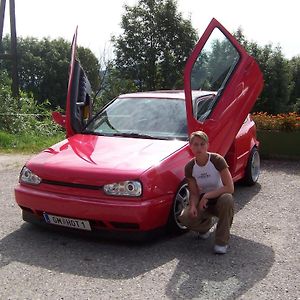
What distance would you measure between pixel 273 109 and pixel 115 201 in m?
28.5

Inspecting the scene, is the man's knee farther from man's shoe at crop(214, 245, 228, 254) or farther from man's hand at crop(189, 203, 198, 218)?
man's shoe at crop(214, 245, 228, 254)

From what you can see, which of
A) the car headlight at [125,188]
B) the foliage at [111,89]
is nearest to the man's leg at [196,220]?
the car headlight at [125,188]

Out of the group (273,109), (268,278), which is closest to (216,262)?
(268,278)

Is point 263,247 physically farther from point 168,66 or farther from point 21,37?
point 21,37

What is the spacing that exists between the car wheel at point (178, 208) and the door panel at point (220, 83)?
702 mm

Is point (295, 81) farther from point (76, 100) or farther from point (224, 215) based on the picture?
point (224, 215)

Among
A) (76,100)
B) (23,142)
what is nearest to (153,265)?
(76,100)

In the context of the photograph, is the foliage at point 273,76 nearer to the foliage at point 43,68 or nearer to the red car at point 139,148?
the foliage at point 43,68

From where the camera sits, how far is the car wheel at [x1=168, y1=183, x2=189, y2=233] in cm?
463

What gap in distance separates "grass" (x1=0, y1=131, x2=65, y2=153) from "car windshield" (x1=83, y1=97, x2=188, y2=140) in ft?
17.5

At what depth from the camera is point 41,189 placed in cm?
460

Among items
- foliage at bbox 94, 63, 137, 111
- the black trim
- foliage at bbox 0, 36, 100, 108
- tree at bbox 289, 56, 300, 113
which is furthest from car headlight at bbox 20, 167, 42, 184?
foliage at bbox 0, 36, 100, 108

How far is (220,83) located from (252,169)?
1.98 meters

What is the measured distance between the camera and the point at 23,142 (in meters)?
11.5
